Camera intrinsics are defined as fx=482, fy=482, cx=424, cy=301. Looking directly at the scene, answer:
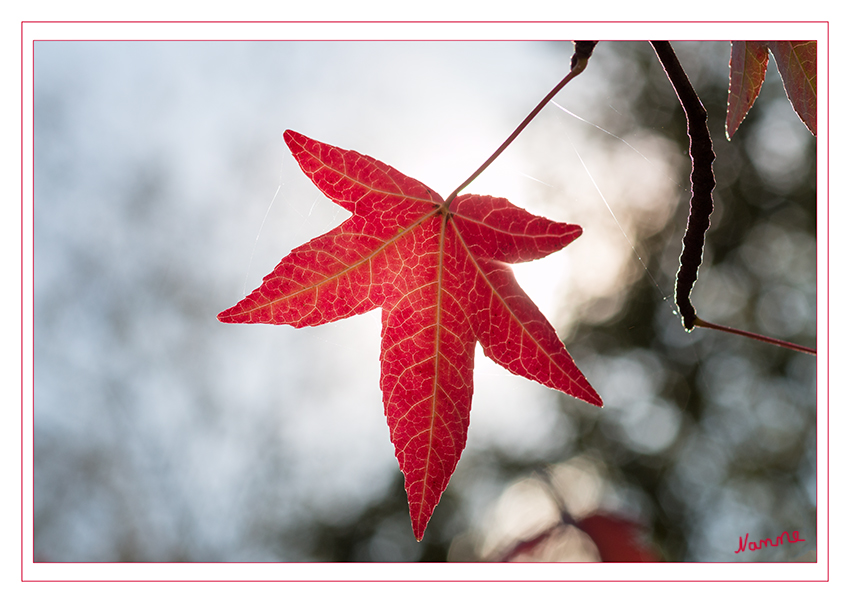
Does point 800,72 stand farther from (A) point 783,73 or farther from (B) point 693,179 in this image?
(B) point 693,179

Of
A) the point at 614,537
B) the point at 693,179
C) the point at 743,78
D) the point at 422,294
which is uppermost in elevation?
the point at 743,78

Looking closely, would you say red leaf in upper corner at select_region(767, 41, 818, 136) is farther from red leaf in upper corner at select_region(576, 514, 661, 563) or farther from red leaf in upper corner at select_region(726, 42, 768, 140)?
red leaf in upper corner at select_region(576, 514, 661, 563)

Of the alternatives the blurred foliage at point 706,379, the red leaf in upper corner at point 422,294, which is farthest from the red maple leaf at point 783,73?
the blurred foliage at point 706,379

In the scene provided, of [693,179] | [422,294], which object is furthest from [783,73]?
[422,294]

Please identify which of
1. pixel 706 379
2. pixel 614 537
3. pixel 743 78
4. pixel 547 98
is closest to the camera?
pixel 547 98

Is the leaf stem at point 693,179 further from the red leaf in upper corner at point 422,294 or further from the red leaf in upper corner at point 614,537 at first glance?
the red leaf in upper corner at point 614,537
